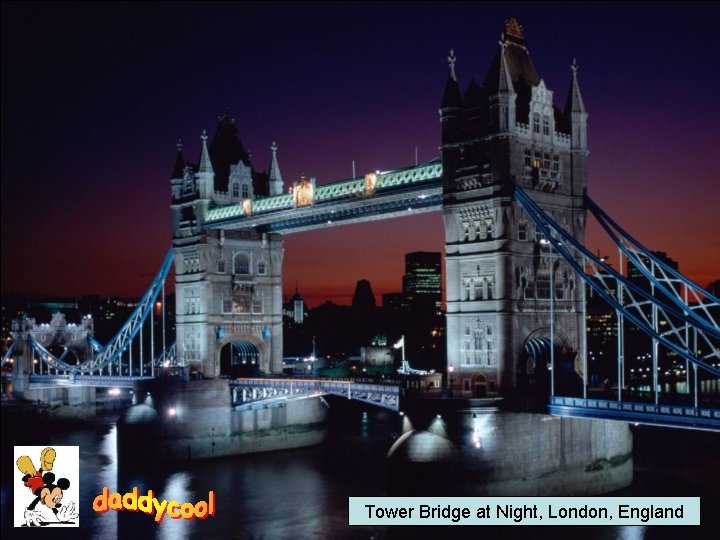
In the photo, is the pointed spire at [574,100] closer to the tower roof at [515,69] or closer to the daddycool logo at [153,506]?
the tower roof at [515,69]

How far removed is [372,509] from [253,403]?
31.7m

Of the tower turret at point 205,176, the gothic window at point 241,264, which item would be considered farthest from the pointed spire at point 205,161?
the gothic window at point 241,264

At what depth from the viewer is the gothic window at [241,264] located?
67812 mm

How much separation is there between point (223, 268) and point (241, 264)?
1.47 meters

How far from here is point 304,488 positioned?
51312 mm

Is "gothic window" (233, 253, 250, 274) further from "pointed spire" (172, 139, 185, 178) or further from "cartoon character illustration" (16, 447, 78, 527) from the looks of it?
"cartoon character illustration" (16, 447, 78, 527)

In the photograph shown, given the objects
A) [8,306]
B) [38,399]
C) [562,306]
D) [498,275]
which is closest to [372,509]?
[498,275]

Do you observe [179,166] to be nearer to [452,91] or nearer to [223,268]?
[223,268]

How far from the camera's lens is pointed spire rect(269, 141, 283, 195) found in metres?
69.9

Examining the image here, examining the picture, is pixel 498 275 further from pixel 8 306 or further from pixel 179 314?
pixel 8 306

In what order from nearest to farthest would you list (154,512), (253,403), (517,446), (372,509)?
(372,509) → (517,446) → (154,512) → (253,403)

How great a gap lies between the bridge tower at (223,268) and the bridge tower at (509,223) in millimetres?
22142

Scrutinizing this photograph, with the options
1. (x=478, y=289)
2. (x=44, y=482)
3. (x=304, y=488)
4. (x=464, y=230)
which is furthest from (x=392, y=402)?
(x=44, y=482)

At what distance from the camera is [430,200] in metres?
52.0
